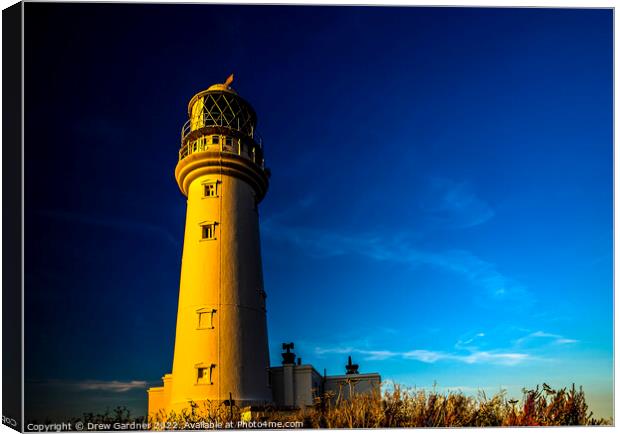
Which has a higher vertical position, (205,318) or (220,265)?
(220,265)

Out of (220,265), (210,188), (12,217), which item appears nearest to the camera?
(12,217)

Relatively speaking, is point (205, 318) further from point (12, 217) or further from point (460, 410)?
point (460, 410)

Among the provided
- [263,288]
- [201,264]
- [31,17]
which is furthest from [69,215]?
[263,288]

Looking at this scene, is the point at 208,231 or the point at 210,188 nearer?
the point at 208,231

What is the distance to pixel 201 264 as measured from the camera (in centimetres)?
1536

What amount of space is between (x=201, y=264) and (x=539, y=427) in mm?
9596

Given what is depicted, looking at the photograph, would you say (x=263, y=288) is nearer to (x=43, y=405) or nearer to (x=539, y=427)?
(x=43, y=405)

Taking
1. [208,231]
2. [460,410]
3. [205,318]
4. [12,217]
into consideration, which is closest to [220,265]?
[208,231]
